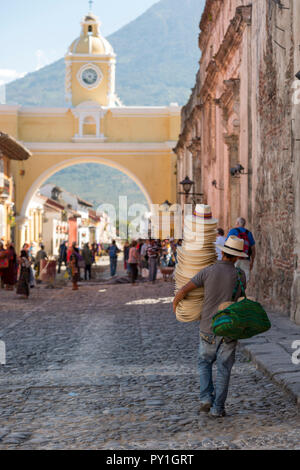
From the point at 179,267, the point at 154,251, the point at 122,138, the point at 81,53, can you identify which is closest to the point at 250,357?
the point at 179,267

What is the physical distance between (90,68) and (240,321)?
41.2 metres

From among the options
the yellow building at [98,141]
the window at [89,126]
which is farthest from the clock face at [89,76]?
the window at [89,126]

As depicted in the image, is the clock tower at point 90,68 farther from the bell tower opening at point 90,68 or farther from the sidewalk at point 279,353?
the sidewalk at point 279,353

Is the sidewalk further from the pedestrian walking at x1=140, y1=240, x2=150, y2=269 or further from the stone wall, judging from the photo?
the pedestrian walking at x1=140, y1=240, x2=150, y2=269

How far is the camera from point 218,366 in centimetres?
573

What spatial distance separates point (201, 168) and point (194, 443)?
20.9 meters

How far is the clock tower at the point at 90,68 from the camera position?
145 ft

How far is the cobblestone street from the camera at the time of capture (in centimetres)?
499

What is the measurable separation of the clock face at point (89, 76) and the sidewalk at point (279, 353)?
117 feet

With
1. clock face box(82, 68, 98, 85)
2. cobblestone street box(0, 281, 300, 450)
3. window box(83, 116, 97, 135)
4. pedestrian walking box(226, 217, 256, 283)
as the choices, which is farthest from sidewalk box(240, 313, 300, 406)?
clock face box(82, 68, 98, 85)

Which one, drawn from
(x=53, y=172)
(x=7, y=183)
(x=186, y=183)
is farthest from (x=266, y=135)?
(x=53, y=172)

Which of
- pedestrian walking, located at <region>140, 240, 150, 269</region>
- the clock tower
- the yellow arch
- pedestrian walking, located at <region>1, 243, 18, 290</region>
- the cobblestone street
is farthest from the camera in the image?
the clock tower
